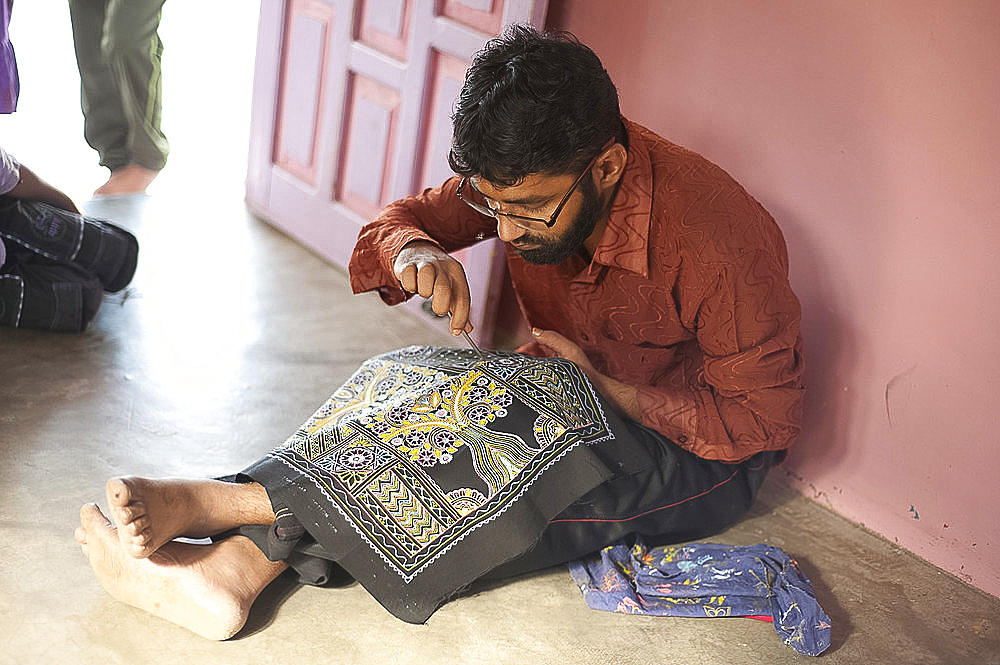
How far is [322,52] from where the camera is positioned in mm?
2953

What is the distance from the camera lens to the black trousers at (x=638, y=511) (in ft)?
5.11

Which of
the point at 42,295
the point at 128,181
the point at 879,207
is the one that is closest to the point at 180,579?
the point at 42,295

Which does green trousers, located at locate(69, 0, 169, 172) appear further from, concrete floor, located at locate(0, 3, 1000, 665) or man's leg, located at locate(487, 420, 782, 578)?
man's leg, located at locate(487, 420, 782, 578)

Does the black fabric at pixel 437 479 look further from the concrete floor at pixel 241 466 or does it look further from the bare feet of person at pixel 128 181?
the bare feet of person at pixel 128 181

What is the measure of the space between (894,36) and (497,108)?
0.91m

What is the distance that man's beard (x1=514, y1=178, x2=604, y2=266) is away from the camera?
1573 millimetres

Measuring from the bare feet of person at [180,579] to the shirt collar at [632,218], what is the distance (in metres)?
0.77

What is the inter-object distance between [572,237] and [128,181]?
2.31 m

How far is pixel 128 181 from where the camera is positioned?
3.39m

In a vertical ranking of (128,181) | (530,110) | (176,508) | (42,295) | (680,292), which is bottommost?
(128,181)

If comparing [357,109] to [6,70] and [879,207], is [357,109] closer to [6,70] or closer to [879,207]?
[6,70]

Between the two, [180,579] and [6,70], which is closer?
[180,579]

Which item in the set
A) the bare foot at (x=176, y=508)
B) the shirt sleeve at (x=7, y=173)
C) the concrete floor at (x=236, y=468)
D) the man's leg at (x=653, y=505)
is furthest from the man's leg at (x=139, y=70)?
the man's leg at (x=653, y=505)

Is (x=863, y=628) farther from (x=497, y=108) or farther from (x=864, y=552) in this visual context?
A: (x=497, y=108)
